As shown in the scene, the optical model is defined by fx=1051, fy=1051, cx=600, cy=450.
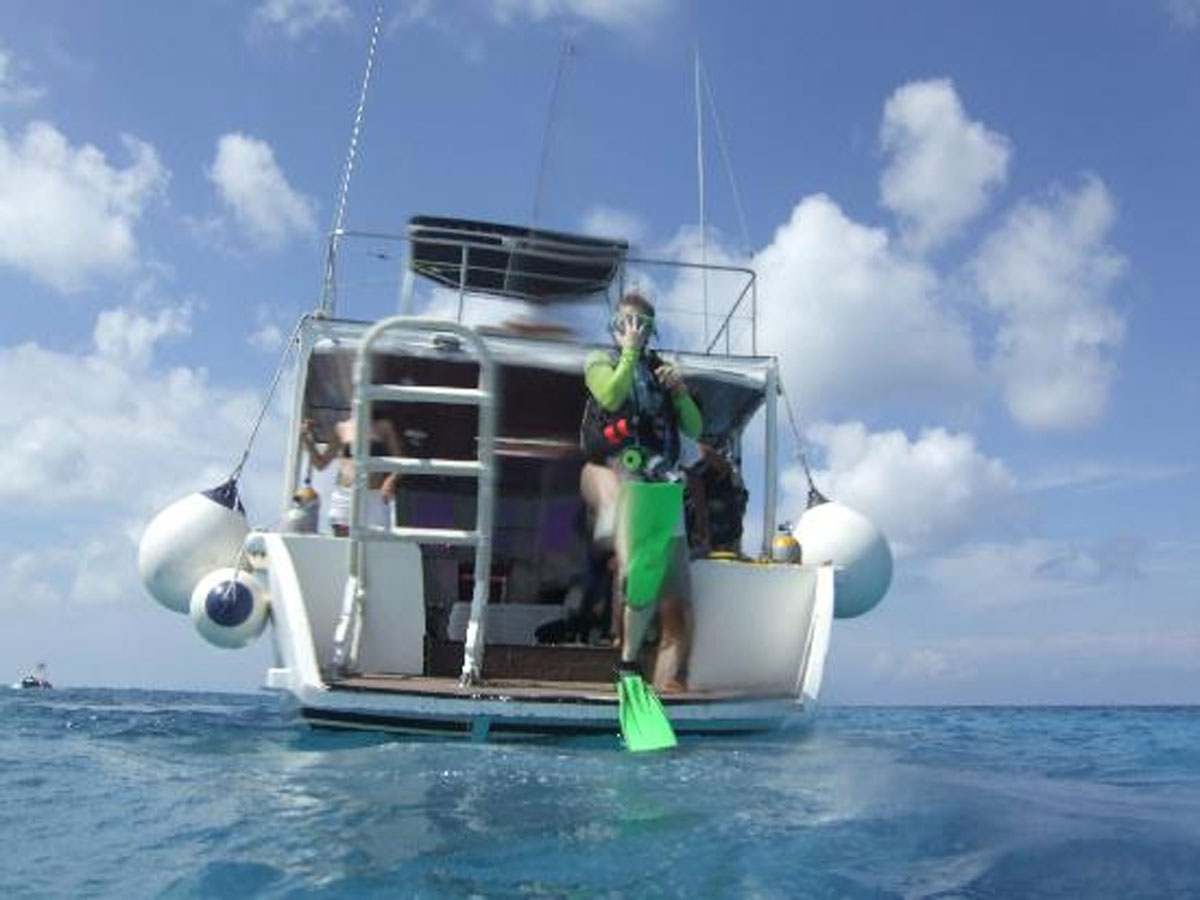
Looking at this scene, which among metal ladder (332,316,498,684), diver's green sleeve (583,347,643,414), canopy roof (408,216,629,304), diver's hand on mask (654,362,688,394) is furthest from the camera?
canopy roof (408,216,629,304)

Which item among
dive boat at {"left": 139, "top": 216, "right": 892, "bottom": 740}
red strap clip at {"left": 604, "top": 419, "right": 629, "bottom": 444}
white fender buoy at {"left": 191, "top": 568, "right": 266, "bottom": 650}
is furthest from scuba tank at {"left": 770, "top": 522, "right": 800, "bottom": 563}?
white fender buoy at {"left": 191, "top": 568, "right": 266, "bottom": 650}

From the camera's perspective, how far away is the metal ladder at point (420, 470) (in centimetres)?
522

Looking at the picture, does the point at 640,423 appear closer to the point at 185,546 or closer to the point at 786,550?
the point at 786,550

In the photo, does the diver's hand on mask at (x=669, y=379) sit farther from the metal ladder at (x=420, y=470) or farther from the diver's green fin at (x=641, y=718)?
the diver's green fin at (x=641, y=718)

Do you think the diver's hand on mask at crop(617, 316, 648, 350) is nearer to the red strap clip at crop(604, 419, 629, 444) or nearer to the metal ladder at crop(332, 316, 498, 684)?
the red strap clip at crop(604, 419, 629, 444)

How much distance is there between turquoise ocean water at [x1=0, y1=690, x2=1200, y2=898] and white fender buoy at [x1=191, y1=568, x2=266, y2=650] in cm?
156

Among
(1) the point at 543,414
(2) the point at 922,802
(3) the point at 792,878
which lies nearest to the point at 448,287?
(1) the point at 543,414

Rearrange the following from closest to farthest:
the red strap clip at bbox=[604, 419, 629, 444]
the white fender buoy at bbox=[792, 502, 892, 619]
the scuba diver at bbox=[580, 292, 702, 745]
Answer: the scuba diver at bbox=[580, 292, 702, 745], the red strap clip at bbox=[604, 419, 629, 444], the white fender buoy at bbox=[792, 502, 892, 619]

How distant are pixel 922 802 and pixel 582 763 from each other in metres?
1.32

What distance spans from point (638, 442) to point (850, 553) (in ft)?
6.78

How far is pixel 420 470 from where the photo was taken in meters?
5.21

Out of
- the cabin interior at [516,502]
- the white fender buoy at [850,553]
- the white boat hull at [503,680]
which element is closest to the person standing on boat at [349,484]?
the cabin interior at [516,502]

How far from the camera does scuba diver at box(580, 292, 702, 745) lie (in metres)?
5.39

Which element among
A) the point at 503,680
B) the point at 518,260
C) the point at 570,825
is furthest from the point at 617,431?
the point at 518,260
